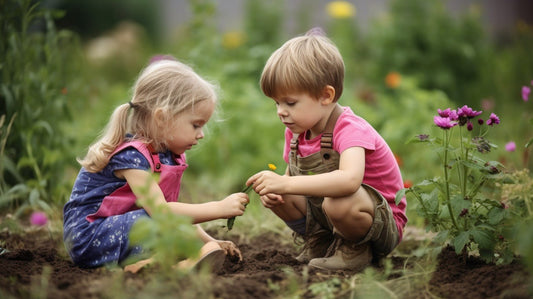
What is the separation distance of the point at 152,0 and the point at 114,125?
9920 mm

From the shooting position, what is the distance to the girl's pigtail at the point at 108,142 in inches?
95.7

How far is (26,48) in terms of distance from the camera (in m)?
3.25

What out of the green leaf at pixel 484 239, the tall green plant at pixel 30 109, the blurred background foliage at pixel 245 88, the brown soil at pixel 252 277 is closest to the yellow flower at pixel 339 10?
the blurred background foliage at pixel 245 88

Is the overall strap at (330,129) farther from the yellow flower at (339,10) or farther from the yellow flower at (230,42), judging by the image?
the yellow flower at (339,10)

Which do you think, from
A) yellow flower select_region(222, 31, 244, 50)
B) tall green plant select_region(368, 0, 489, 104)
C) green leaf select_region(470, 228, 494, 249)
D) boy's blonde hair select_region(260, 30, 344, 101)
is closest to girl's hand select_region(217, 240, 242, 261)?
boy's blonde hair select_region(260, 30, 344, 101)

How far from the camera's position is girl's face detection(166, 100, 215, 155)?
2473mm

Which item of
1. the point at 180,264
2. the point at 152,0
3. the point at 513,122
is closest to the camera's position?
the point at 180,264

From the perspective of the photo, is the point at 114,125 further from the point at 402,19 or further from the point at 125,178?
the point at 402,19

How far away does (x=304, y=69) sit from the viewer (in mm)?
2406

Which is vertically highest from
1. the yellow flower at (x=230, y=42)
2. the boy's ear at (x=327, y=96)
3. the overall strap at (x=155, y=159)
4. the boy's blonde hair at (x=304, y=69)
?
the boy's blonde hair at (x=304, y=69)

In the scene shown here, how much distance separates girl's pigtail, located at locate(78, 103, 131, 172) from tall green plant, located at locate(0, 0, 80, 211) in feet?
2.30

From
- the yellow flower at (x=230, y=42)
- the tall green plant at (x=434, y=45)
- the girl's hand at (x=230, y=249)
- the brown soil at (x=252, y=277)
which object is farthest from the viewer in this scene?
the yellow flower at (x=230, y=42)

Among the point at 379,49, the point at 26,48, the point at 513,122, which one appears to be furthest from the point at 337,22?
the point at 26,48

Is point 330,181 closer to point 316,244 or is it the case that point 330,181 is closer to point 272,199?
point 272,199
